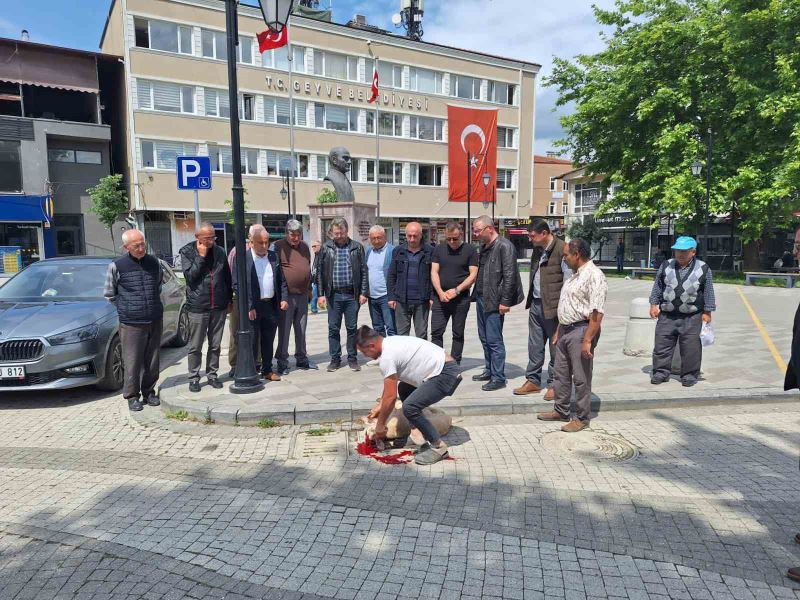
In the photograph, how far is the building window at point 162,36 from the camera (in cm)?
2961

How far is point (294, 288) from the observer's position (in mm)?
7230

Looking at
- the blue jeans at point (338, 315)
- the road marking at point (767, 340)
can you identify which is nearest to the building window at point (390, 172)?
the road marking at point (767, 340)

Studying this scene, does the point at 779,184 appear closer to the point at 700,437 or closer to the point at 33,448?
the point at 700,437

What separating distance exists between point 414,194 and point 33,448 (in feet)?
116

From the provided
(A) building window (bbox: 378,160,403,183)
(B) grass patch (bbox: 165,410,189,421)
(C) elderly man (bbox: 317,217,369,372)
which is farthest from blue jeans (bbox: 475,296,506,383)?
(A) building window (bbox: 378,160,403,183)

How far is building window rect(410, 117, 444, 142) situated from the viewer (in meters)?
38.5

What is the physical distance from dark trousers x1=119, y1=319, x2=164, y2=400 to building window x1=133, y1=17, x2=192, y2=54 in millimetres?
29696

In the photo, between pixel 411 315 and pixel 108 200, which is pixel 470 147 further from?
pixel 411 315

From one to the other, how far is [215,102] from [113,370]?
2888 centimetres

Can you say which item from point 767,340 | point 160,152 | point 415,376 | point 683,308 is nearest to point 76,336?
point 415,376

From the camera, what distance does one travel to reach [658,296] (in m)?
6.86

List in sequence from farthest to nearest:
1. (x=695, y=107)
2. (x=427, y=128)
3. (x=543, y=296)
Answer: (x=427, y=128) → (x=695, y=107) → (x=543, y=296)

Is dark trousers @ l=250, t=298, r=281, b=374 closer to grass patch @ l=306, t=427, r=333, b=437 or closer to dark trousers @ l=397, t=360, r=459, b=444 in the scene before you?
grass patch @ l=306, t=427, r=333, b=437

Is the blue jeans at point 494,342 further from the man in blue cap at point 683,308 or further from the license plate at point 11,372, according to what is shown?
the license plate at point 11,372
